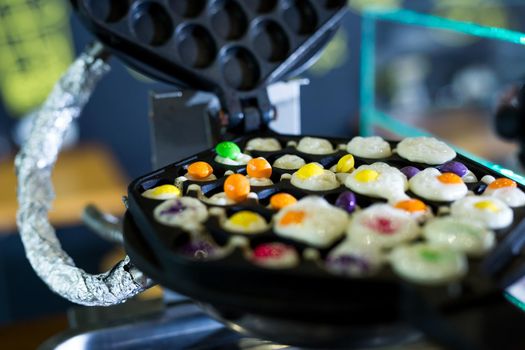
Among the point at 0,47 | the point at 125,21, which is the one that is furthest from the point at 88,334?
the point at 0,47

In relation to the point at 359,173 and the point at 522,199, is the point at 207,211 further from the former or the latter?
the point at 522,199

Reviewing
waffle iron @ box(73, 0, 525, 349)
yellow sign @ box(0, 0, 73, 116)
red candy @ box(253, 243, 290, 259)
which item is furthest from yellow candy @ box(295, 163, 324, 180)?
yellow sign @ box(0, 0, 73, 116)

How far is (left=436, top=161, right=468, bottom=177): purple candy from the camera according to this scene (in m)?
0.54

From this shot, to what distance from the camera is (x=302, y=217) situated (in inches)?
17.7

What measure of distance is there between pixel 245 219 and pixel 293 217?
0.04m

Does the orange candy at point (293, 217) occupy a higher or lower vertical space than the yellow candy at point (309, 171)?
higher

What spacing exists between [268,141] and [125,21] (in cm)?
20

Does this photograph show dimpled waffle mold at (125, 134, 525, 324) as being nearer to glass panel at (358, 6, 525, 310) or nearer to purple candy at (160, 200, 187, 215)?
purple candy at (160, 200, 187, 215)

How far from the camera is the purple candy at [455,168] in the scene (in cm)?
54

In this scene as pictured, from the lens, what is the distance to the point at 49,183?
729mm

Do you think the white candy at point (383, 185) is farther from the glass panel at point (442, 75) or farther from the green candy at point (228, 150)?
the glass panel at point (442, 75)

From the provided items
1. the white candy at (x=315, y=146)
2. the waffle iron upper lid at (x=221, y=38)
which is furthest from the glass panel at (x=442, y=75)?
the white candy at (x=315, y=146)

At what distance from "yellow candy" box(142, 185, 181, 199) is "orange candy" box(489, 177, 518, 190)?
26 cm

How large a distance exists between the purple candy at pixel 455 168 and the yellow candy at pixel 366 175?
7 centimetres
